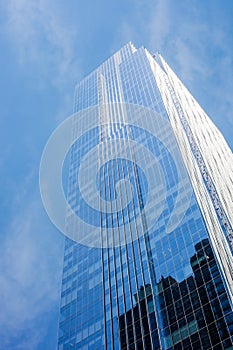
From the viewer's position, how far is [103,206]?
9156 cm

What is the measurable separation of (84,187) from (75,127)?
3986cm

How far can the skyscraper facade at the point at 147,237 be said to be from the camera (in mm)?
54719

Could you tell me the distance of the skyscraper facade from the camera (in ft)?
180

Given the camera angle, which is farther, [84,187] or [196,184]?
[84,187]

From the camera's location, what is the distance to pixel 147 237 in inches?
2815

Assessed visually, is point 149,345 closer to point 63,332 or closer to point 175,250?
point 175,250

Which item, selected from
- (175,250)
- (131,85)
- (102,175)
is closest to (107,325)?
(175,250)

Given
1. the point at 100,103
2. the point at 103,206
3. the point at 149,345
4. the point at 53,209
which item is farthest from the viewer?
the point at 100,103

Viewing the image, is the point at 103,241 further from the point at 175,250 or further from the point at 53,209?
the point at 53,209

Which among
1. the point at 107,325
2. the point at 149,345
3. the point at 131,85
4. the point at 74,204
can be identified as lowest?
the point at 149,345

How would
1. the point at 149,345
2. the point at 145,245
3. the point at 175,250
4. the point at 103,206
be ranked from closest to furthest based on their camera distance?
the point at 149,345 < the point at 175,250 < the point at 145,245 < the point at 103,206

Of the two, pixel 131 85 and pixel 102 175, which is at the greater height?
pixel 131 85

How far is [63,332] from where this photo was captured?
2847 inches

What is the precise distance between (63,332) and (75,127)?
80.0 m
